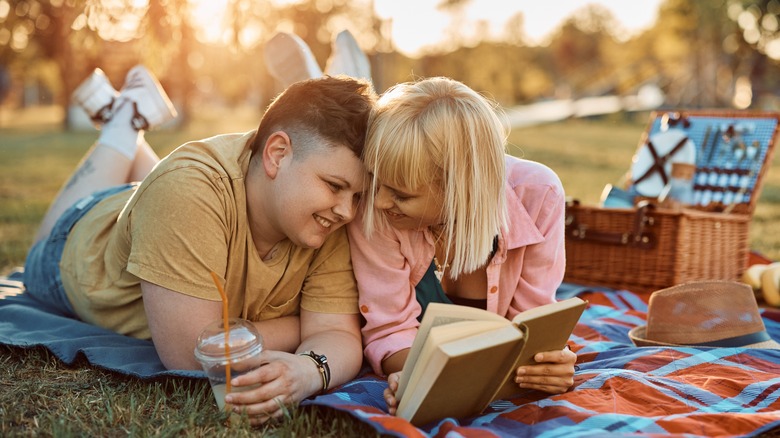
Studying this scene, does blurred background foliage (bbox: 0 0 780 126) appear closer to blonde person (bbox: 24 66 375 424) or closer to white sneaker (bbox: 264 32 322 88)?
white sneaker (bbox: 264 32 322 88)

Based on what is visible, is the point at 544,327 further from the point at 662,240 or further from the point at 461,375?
the point at 662,240

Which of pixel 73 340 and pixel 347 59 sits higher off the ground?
pixel 347 59

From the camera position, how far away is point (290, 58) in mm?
4016

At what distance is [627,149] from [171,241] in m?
14.5

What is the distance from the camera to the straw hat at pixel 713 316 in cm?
275

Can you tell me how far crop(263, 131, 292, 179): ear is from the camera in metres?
2.28

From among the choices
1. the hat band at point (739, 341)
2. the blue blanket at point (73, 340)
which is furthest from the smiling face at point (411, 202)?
the hat band at point (739, 341)

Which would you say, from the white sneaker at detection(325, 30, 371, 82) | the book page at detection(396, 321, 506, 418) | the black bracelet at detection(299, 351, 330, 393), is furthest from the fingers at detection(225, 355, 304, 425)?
the white sneaker at detection(325, 30, 371, 82)

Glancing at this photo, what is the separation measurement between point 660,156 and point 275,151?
3072 mm

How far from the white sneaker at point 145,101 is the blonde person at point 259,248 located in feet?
3.85

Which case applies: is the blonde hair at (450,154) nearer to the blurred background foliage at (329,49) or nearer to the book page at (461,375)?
the book page at (461,375)

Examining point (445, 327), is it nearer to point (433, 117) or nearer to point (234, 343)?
point (234, 343)

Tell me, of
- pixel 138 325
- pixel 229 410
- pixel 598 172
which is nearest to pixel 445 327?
pixel 229 410

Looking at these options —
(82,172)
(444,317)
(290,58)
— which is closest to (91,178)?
(82,172)
